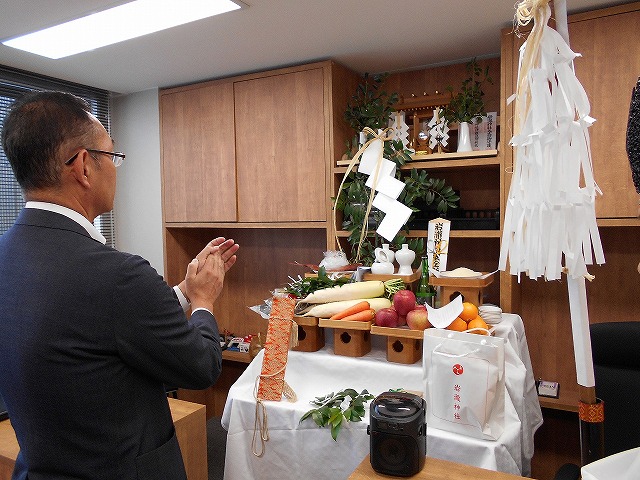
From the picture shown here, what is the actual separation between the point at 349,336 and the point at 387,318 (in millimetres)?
201

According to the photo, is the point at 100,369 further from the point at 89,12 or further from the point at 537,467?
the point at 537,467

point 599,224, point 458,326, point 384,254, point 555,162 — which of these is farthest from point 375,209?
point 555,162

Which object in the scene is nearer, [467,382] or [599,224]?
[467,382]

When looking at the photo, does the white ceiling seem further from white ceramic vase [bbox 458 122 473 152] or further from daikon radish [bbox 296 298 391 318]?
daikon radish [bbox 296 298 391 318]

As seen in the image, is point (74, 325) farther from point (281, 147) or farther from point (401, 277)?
point (281, 147)

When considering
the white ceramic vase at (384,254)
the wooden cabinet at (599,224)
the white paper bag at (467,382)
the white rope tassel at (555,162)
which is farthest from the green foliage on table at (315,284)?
the white rope tassel at (555,162)

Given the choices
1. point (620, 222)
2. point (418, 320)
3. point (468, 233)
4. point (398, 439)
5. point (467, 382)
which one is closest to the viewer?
point (398, 439)

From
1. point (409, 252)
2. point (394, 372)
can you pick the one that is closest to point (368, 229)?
point (409, 252)

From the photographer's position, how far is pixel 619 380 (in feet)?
5.08

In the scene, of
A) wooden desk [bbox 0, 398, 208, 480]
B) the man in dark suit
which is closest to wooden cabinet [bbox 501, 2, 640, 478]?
wooden desk [bbox 0, 398, 208, 480]

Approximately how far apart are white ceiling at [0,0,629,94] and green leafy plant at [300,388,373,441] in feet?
5.08

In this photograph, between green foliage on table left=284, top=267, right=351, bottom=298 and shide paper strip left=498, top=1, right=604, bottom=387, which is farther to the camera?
green foliage on table left=284, top=267, right=351, bottom=298

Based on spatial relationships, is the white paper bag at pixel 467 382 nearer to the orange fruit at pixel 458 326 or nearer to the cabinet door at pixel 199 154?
the orange fruit at pixel 458 326

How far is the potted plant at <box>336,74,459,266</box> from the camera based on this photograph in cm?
236
